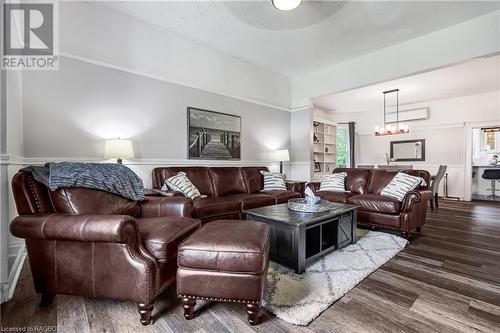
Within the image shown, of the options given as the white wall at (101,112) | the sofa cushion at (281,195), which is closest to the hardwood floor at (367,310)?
the white wall at (101,112)

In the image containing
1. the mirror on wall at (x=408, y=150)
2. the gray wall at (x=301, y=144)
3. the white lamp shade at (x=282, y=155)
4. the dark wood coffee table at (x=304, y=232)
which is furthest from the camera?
the mirror on wall at (x=408, y=150)

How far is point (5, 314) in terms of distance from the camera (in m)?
1.39

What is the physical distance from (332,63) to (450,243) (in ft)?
11.2

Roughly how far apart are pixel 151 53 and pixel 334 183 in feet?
11.2

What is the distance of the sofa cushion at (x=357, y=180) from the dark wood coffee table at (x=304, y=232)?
49.4 inches

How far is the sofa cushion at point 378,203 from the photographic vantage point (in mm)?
2842

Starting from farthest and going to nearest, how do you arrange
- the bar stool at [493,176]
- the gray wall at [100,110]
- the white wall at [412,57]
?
the bar stool at [493,176]
the white wall at [412,57]
the gray wall at [100,110]

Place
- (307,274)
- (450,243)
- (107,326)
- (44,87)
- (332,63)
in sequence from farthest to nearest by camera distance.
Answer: (332,63) → (450,243) → (44,87) → (307,274) → (107,326)

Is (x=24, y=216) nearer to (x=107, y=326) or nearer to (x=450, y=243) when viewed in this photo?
(x=107, y=326)

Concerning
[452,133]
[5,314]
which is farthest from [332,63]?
[5,314]

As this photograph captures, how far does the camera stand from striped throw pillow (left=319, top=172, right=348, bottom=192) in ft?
12.5

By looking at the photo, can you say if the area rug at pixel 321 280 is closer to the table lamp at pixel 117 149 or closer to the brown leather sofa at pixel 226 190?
the brown leather sofa at pixel 226 190

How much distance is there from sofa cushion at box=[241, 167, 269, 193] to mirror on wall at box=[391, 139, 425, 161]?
5.18 metres

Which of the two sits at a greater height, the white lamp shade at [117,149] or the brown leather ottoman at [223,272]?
the white lamp shade at [117,149]
